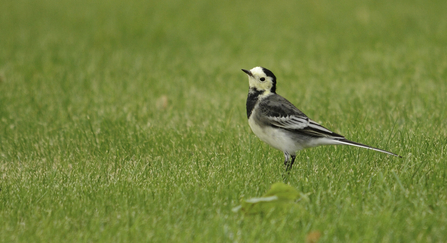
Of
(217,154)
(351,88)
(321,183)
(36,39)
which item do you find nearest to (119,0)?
(36,39)

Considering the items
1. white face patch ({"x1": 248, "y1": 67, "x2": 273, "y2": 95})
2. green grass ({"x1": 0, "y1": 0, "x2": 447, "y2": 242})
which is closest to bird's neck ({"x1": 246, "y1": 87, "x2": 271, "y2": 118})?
white face patch ({"x1": 248, "y1": 67, "x2": 273, "y2": 95})

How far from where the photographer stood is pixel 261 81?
15.3 feet

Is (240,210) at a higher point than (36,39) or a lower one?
higher

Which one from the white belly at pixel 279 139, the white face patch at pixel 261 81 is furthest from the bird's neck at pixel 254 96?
the white belly at pixel 279 139

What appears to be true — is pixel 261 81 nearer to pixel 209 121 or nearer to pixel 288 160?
pixel 288 160

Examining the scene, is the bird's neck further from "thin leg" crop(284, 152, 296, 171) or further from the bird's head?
"thin leg" crop(284, 152, 296, 171)

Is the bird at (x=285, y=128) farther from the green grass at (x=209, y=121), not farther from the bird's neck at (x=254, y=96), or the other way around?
the green grass at (x=209, y=121)

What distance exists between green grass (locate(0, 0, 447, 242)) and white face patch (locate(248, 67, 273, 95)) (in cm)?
68

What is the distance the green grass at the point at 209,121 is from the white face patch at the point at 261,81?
68 cm

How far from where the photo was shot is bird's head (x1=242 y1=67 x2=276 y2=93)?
15.2 feet

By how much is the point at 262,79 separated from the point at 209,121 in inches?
64.7

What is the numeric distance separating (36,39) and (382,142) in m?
8.85

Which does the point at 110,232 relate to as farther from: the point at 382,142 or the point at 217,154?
the point at 382,142

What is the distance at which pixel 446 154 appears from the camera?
168 inches
